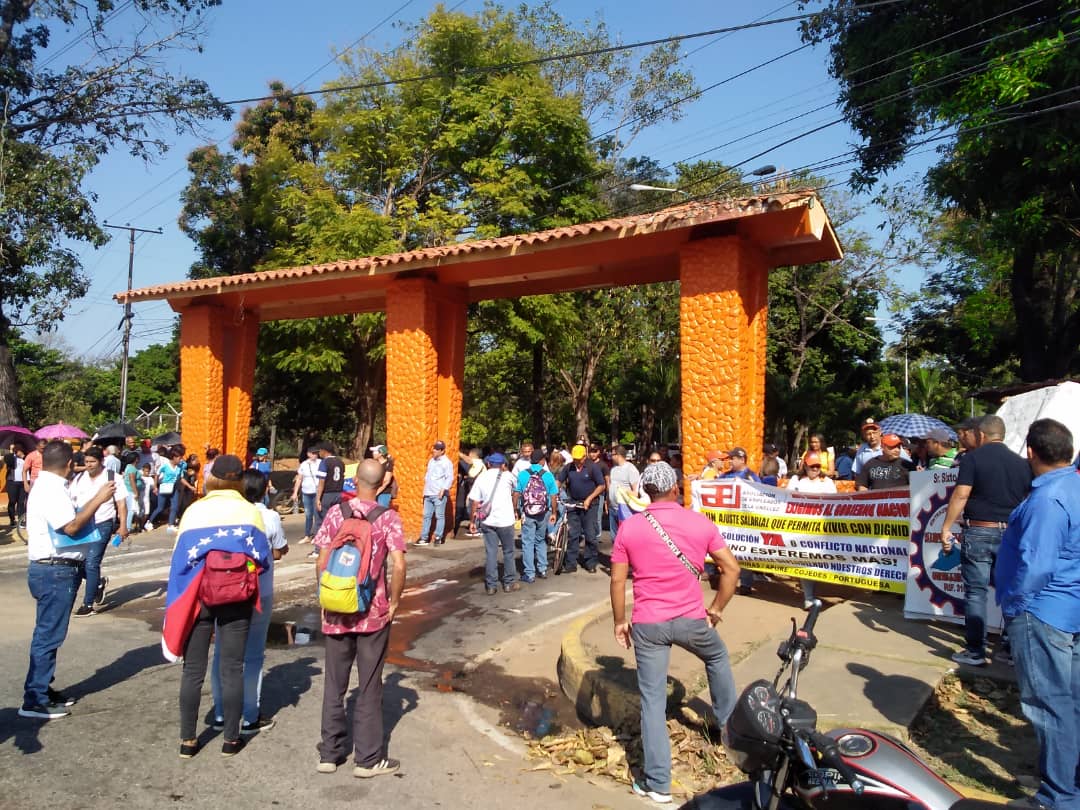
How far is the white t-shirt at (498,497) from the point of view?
9.67 metres

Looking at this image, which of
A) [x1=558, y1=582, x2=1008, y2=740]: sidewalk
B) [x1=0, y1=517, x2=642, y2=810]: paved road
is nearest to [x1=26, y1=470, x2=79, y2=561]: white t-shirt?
[x1=0, y1=517, x2=642, y2=810]: paved road

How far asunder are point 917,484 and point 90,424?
44068mm

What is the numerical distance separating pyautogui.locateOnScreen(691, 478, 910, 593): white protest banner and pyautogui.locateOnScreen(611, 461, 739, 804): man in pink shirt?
370cm

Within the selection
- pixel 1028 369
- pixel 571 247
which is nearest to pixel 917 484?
pixel 571 247

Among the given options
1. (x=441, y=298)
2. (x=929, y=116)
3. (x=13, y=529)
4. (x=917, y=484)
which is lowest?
(x=13, y=529)

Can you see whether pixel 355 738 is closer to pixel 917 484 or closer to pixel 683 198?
pixel 917 484

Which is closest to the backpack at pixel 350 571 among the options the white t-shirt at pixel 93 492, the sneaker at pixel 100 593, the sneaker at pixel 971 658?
the white t-shirt at pixel 93 492

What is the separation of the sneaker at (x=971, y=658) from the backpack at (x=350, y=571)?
14.7ft

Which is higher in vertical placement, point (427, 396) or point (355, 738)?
point (427, 396)

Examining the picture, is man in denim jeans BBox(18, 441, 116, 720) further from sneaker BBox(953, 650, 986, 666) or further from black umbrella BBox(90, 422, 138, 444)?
black umbrella BBox(90, 422, 138, 444)

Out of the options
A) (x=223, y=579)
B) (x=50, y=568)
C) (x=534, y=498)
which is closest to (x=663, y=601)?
(x=223, y=579)

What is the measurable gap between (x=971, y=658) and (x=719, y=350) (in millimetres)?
5417

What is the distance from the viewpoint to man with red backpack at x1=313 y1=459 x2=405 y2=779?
458 centimetres

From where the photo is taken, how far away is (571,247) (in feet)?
40.2
